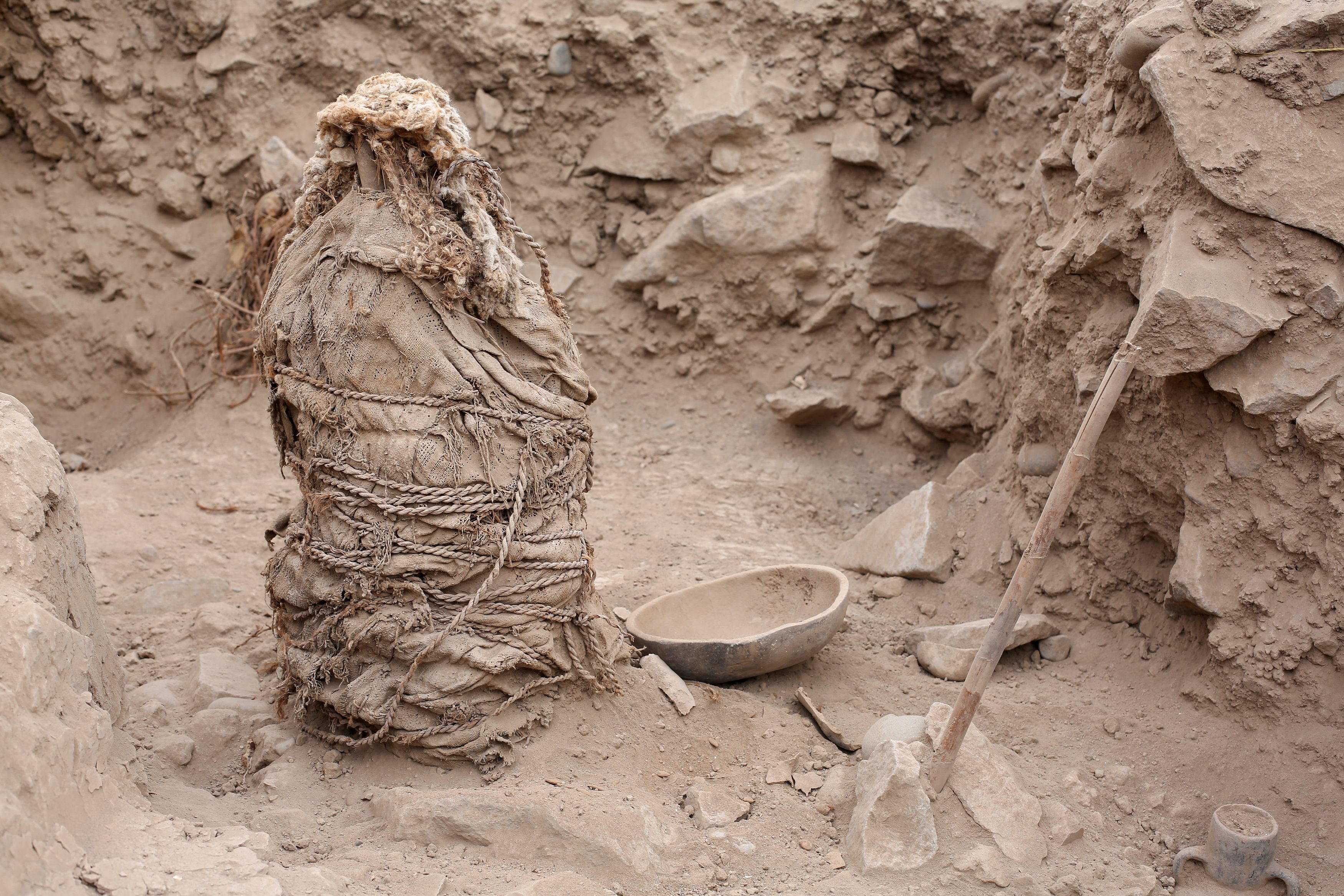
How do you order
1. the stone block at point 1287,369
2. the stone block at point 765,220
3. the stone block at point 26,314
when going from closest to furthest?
the stone block at point 1287,369 → the stone block at point 765,220 → the stone block at point 26,314

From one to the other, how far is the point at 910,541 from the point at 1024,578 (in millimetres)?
1512

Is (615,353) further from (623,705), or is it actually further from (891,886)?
(891,886)

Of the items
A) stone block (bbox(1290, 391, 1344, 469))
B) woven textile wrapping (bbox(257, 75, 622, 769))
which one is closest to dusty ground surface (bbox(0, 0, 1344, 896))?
stone block (bbox(1290, 391, 1344, 469))

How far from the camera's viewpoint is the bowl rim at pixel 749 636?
130 inches

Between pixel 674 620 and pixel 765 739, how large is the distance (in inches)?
26.3

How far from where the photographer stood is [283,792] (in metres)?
2.84

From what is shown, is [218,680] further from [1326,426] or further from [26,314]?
[26,314]

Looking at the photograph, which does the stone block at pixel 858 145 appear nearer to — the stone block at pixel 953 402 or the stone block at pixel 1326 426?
the stone block at pixel 953 402

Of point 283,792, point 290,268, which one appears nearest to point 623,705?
point 283,792

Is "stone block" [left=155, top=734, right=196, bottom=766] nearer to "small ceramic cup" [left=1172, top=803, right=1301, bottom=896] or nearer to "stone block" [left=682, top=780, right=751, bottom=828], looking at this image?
"stone block" [left=682, top=780, right=751, bottom=828]

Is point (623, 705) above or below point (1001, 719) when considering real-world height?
above

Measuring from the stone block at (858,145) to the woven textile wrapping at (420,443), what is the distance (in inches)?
132

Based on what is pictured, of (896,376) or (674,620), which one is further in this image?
(896,376)

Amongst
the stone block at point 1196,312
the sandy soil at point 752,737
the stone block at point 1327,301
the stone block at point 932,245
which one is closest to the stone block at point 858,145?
the stone block at point 932,245
